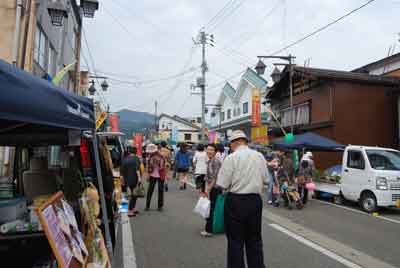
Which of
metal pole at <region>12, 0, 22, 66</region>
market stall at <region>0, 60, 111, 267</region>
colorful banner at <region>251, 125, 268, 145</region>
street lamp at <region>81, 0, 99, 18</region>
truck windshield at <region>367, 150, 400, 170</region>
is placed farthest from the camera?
colorful banner at <region>251, 125, 268, 145</region>

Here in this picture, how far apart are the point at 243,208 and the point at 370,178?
7473 mm

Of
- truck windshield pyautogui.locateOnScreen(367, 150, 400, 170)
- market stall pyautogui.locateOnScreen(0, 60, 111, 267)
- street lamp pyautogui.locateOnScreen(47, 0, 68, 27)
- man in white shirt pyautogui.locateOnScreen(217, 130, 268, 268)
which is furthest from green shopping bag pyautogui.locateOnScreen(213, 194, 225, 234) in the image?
street lamp pyautogui.locateOnScreen(47, 0, 68, 27)

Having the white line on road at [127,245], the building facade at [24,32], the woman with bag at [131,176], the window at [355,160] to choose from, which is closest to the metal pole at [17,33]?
the building facade at [24,32]

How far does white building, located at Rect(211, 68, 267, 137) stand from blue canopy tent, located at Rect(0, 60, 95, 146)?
28362 mm

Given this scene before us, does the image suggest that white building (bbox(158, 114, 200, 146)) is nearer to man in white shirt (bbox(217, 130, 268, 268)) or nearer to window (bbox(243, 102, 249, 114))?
window (bbox(243, 102, 249, 114))

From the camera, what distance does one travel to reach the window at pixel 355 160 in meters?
10.7

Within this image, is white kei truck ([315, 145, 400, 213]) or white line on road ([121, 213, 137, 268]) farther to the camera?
white kei truck ([315, 145, 400, 213])

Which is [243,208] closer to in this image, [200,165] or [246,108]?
[200,165]

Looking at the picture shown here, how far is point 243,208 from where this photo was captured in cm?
414

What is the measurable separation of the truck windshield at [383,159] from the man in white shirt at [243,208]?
7.54 m

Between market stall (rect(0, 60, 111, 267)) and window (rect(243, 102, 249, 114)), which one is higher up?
window (rect(243, 102, 249, 114))

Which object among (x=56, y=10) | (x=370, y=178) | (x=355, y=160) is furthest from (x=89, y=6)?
(x=370, y=178)

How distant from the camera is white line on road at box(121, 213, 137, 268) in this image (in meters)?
5.18

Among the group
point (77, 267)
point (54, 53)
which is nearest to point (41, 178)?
point (77, 267)
